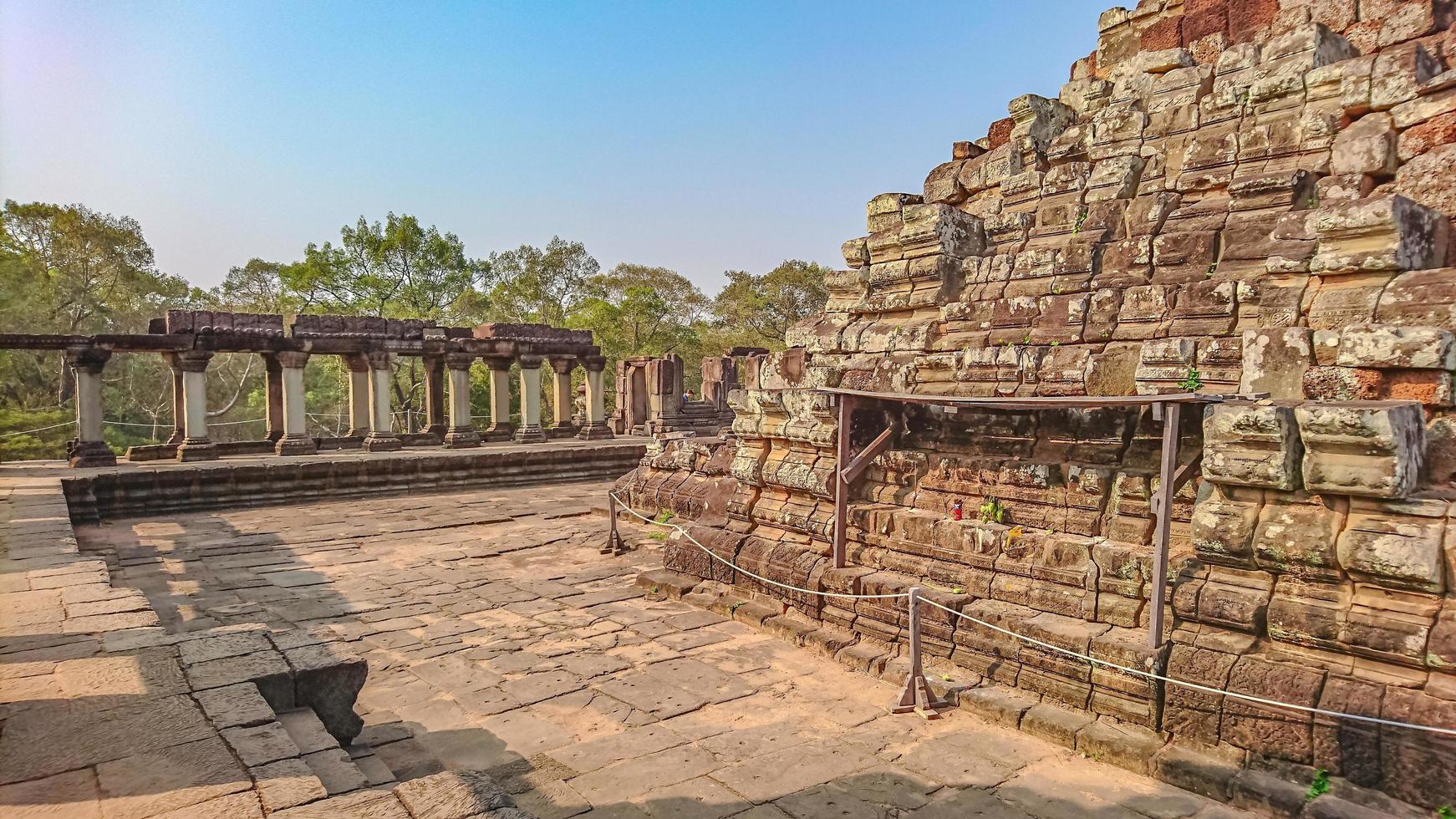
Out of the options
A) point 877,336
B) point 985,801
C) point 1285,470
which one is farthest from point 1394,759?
point 877,336

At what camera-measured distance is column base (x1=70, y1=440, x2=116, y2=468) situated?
43.5 feet

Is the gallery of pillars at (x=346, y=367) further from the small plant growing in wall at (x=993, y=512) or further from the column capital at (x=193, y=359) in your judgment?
the small plant growing in wall at (x=993, y=512)

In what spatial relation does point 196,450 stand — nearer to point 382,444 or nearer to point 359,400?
point 382,444

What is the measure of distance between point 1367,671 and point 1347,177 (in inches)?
110

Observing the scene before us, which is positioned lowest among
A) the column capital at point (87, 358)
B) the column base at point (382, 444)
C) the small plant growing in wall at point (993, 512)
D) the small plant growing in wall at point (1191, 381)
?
the column base at point (382, 444)

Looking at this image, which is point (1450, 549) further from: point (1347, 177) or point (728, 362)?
point (728, 362)

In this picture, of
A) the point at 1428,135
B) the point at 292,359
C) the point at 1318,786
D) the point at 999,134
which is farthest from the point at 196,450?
the point at 1428,135

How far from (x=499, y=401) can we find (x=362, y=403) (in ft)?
10.4

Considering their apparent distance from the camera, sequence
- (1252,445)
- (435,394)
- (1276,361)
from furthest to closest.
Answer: (435,394) < (1276,361) < (1252,445)

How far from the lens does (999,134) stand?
7.10 meters

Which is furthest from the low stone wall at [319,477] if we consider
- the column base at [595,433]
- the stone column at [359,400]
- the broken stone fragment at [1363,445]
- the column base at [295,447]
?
the broken stone fragment at [1363,445]

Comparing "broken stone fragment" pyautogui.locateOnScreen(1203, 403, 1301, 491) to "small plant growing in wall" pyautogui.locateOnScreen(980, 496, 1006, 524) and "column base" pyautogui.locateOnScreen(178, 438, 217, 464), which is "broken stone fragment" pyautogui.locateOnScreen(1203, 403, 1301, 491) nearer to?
"small plant growing in wall" pyautogui.locateOnScreen(980, 496, 1006, 524)

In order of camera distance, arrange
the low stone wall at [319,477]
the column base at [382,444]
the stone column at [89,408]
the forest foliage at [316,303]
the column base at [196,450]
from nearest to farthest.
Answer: the low stone wall at [319,477] → the stone column at [89,408] → the column base at [196,450] → the column base at [382,444] → the forest foliage at [316,303]

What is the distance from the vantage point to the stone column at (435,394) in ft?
62.0
